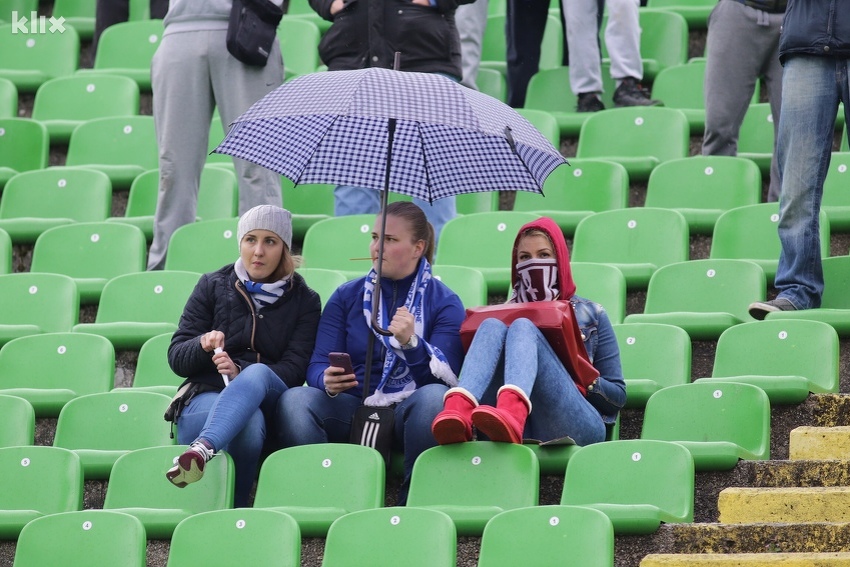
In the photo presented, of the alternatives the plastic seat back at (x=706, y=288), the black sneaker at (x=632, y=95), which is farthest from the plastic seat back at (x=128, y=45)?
the plastic seat back at (x=706, y=288)

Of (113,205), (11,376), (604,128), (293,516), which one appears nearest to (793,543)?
(293,516)

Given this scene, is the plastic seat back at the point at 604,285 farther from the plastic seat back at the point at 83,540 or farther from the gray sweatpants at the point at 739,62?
the plastic seat back at the point at 83,540

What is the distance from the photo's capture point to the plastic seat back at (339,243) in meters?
6.13

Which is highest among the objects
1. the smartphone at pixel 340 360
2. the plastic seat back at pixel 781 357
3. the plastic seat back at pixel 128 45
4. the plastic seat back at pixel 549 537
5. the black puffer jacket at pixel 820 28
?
the black puffer jacket at pixel 820 28

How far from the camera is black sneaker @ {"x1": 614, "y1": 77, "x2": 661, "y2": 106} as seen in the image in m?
7.30

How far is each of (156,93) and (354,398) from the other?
2.00 metres

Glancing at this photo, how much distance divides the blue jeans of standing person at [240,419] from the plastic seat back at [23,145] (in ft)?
10.1

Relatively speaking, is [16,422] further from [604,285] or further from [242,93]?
[604,285]

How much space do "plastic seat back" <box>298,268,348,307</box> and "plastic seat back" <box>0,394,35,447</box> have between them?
3.54 ft

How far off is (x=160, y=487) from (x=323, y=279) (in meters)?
1.26

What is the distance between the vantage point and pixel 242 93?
6.11 metres

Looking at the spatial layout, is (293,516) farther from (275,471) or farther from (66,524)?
(66,524)

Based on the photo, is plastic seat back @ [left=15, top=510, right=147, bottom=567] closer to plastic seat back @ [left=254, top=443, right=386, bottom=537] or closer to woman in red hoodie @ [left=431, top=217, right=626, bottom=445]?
plastic seat back @ [left=254, top=443, right=386, bottom=537]

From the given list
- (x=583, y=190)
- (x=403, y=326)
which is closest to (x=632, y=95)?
(x=583, y=190)
